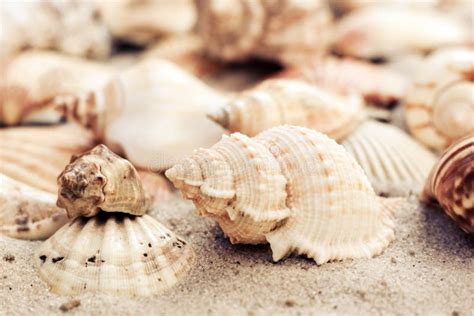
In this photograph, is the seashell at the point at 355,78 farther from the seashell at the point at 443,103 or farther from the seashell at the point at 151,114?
the seashell at the point at 151,114

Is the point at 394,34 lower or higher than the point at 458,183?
higher

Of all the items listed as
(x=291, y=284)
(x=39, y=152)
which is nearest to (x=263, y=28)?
(x=39, y=152)

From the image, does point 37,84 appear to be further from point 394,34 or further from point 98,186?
point 394,34

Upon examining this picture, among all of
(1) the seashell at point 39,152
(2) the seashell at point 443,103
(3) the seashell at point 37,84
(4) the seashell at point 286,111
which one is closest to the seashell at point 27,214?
(1) the seashell at point 39,152

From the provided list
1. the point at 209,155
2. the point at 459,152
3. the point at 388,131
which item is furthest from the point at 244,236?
the point at 388,131

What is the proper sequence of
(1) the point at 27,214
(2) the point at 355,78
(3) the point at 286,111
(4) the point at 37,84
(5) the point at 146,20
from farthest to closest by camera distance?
(5) the point at 146,20, (2) the point at 355,78, (4) the point at 37,84, (3) the point at 286,111, (1) the point at 27,214

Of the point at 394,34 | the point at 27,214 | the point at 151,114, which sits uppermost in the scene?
the point at 394,34

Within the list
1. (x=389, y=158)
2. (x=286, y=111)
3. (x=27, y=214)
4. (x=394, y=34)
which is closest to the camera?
(x=27, y=214)
